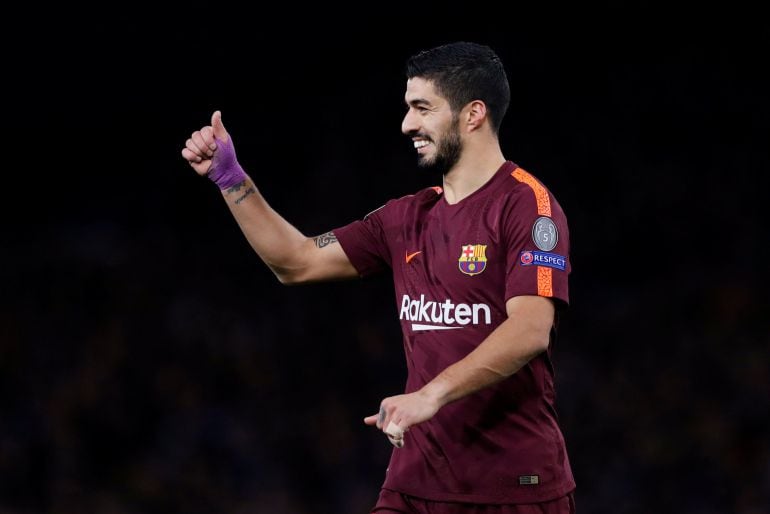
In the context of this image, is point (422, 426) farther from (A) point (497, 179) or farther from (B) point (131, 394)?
(B) point (131, 394)

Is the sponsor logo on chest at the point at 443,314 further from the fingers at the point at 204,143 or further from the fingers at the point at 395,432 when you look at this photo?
the fingers at the point at 204,143

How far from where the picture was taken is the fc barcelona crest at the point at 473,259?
374cm

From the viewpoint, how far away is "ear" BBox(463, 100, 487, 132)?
3.90 metres

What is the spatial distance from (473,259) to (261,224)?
0.85 meters

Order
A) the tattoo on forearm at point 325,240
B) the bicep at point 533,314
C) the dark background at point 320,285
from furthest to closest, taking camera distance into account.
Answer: the dark background at point 320,285
the tattoo on forearm at point 325,240
the bicep at point 533,314

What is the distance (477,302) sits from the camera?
3740 millimetres

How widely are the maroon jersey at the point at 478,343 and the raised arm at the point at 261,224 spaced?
19.8 inches

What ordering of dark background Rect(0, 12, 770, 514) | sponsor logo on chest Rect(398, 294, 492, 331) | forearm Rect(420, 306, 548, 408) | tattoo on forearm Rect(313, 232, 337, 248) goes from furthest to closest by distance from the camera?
dark background Rect(0, 12, 770, 514) < tattoo on forearm Rect(313, 232, 337, 248) < sponsor logo on chest Rect(398, 294, 492, 331) < forearm Rect(420, 306, 548, 408)

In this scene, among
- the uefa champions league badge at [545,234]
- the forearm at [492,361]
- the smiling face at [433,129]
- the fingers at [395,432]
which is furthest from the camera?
the smiling face at [433,129]

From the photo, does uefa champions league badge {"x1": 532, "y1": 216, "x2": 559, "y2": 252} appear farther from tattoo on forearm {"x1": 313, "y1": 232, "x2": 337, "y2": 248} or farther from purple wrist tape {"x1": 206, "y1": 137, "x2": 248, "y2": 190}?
purple wrist tape {"x1": 206, "y1": 137, "x2": 248, "y2": 190}

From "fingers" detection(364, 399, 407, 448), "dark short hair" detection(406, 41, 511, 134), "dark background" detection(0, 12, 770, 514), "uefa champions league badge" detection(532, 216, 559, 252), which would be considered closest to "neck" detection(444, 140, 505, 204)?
"dark short hair" detection(406, 41, 511, 134)

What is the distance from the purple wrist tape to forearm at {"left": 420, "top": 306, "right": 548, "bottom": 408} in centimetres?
121

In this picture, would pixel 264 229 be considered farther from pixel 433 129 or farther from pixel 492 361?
pixel 492 361

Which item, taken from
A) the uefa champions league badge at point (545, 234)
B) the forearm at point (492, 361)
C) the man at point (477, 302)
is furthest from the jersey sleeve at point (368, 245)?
the forearm at point (492, 361)
